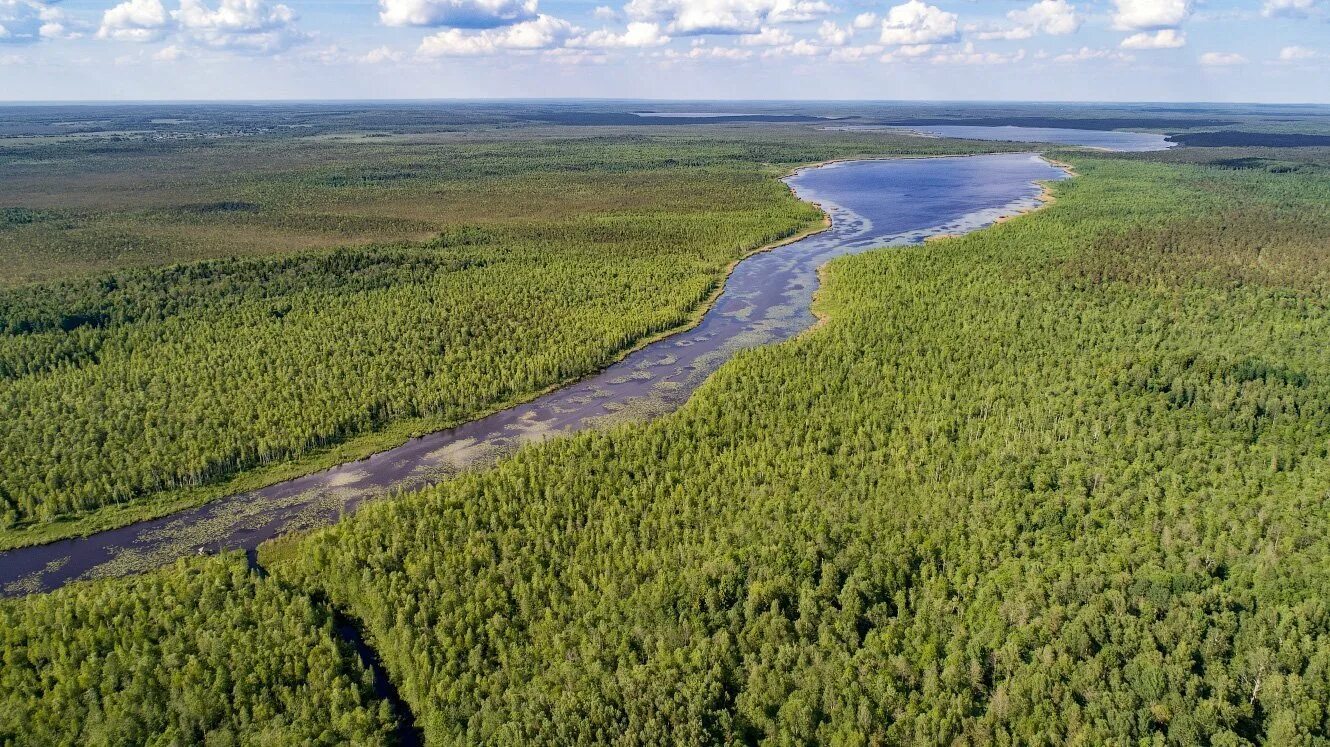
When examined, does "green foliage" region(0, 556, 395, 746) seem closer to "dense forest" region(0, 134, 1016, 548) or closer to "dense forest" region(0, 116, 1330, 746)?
"dense forest" region(0, 116, 1330, 746)

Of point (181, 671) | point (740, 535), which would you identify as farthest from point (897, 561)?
point (181, 671)

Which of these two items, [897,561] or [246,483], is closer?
[897,561]

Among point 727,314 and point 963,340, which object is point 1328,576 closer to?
point 963,340

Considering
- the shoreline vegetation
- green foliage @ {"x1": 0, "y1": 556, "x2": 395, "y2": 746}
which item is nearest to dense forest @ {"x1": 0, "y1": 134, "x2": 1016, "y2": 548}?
the shoreline vegetation

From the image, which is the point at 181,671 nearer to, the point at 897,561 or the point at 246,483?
the point at 246,483

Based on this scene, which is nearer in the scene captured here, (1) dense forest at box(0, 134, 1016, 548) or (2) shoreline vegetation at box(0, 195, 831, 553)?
(2) shoreline vegetation at box(0, 195, 831, 553)

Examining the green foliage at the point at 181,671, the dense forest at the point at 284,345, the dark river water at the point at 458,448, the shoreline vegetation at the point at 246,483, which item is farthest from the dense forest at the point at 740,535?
the dark river water at the point at 458,448
